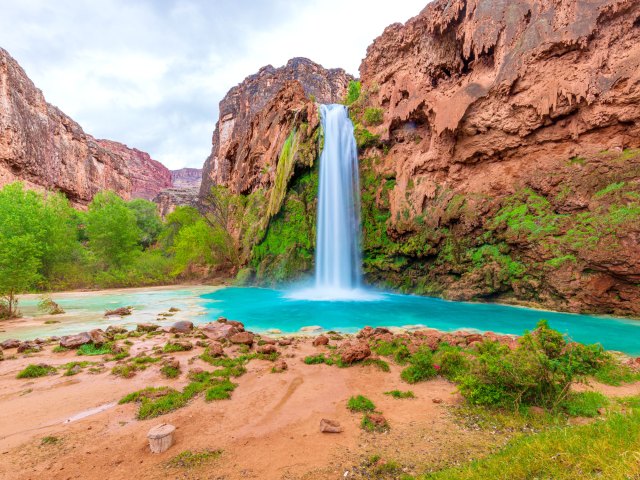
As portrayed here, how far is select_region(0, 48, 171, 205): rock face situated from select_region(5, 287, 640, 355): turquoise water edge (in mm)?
38760

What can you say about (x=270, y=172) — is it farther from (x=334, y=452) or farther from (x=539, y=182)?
(x=334, y=452)

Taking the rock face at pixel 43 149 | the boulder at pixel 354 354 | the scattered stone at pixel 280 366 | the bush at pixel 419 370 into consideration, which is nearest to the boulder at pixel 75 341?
the scattered stone at pixel 280 366

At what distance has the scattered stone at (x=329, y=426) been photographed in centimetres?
396

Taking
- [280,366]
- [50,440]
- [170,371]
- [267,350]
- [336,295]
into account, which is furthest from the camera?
[336,295]

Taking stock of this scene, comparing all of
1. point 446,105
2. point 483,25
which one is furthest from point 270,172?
point 483,25

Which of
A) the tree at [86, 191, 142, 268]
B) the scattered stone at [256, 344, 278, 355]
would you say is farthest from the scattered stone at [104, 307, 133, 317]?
the tree at [86, 191, 142, 268]

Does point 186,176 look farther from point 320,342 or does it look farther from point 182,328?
point 320,342

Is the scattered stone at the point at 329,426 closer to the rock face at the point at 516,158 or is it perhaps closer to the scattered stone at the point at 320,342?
the scattered stone at the point at 320,342

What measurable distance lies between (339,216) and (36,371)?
20.5m

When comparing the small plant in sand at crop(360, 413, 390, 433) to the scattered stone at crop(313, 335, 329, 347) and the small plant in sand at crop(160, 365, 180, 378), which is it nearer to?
the small plant in sand at crop(160, 365, 180, 378)

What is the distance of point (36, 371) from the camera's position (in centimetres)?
600

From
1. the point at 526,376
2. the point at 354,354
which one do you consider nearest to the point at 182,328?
the point at 354,354

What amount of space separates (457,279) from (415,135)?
11.3 meters

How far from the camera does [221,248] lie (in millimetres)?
32875
